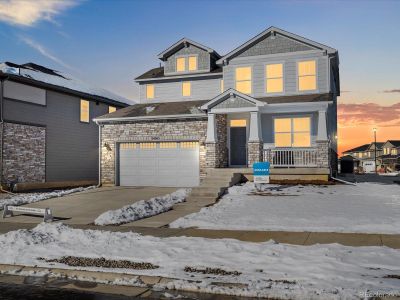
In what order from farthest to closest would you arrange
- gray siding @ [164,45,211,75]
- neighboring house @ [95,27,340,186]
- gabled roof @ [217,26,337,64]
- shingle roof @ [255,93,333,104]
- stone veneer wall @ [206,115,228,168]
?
gray siding @ [164,45,211,75] < gabled roof @ [217,26,337,64] < stone veneer wall @ [206,115,228,168] < neighboring house @ [95,27,340,186] < shingle roof @ [255,93,333,104]

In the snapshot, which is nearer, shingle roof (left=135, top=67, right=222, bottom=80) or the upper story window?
shingle roof (left=135, top=67, right=222, bottom=80)

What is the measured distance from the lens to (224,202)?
15.7 metres

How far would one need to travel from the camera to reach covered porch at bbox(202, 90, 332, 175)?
2089cm

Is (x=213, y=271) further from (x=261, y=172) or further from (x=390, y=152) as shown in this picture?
(x=390, y=152)

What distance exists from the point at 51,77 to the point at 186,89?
9102 mm

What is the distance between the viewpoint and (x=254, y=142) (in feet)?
69.4

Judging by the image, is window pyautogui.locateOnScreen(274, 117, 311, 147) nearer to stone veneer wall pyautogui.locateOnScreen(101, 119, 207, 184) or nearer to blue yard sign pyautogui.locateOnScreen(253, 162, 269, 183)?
stone veneer wall pyautogui.locateOnScreen(101, 119, 207, 184)

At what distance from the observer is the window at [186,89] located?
26.8 metres

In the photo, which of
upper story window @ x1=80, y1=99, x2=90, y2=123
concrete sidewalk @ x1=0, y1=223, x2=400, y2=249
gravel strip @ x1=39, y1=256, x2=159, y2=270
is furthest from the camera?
upper story window @ x1=80, y1=99, x2=90, y2=123

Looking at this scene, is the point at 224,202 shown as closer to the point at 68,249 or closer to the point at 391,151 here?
the point at 68,249

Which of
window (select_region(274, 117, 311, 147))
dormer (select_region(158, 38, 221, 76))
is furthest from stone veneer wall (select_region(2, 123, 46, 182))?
window (select_region(274, 117, 311, 147))

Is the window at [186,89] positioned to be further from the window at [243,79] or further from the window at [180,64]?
the window at [243,79]

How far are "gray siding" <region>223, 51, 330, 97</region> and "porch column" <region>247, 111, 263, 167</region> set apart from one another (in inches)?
109

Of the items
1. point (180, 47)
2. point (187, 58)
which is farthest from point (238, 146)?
point (180, 47)
